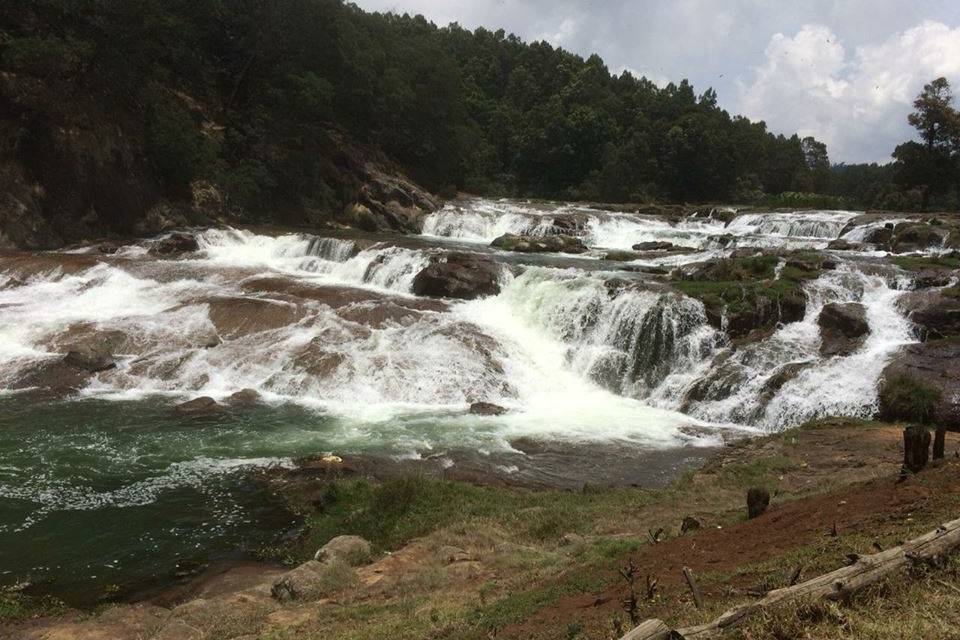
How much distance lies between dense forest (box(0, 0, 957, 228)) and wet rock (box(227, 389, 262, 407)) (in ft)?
52.6

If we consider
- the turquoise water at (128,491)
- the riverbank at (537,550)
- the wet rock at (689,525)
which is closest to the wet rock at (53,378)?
the turquoise water at (128,491)

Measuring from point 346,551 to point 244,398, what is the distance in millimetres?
7297

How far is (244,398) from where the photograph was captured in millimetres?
13758

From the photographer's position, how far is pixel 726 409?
13.6m

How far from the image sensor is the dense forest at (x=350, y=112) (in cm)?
2534

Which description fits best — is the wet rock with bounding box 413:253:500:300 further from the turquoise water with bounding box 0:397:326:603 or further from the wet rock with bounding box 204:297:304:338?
the turquoise water with bounding box 0:397:326:603

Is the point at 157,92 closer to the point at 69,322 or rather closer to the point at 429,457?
the point at 69,322

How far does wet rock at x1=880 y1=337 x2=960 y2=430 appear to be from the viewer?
11.9m

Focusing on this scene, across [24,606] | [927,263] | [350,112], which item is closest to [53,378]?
[24,606]

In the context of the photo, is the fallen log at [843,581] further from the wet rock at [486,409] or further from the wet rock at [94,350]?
the wet rock at [94,350]

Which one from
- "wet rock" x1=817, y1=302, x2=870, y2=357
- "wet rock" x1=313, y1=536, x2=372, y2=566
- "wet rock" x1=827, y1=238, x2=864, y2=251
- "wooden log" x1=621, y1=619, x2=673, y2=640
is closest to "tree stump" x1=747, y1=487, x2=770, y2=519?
"wooden log" x1=621, y1=619, x2=673, y2=640

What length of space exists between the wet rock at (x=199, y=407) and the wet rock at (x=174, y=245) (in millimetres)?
12027

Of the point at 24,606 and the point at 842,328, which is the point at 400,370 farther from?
the point at 842,328

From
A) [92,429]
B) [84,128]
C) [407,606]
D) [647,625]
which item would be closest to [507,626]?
[407,606]
